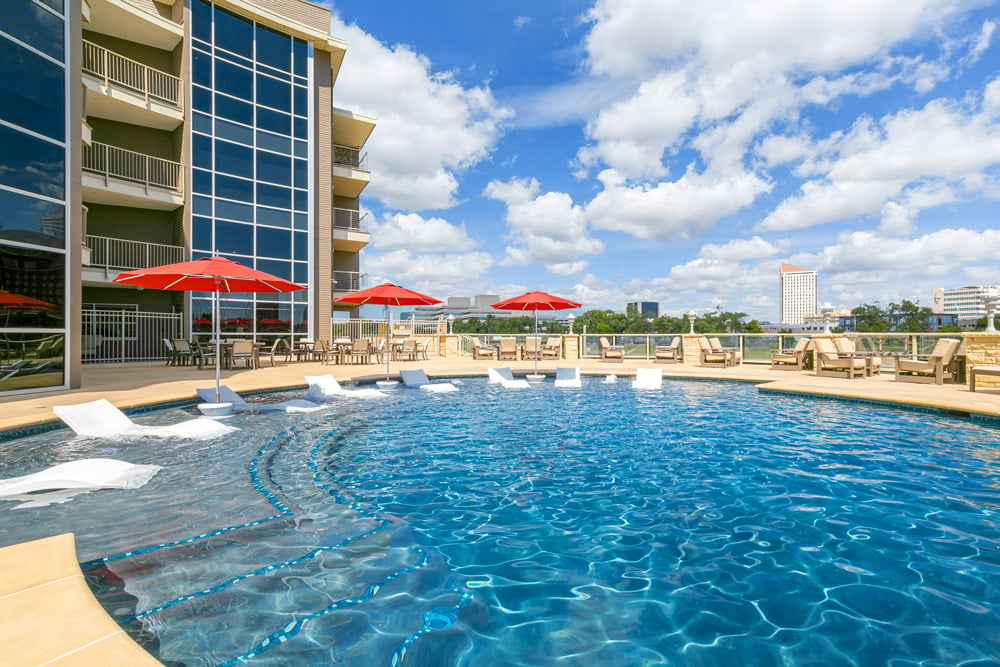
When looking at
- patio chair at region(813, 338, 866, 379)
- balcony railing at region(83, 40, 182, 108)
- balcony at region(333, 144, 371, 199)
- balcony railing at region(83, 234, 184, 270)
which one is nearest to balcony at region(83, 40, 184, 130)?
balcony railing at region(83, 40, 182, 108)

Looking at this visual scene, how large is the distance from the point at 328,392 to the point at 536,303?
253 inches

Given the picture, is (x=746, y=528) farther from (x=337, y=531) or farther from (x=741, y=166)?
(x=741, y=166)

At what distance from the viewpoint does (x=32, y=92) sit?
838cm

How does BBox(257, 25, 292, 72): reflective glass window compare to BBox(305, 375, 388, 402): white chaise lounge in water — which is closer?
BBox(305, 375, 388, 402): white chaise lounge in water

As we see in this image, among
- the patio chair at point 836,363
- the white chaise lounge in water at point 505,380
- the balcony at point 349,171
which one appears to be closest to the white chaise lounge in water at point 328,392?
the white chaise lounge in water at point 505,380

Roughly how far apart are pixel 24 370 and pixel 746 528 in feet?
36.5

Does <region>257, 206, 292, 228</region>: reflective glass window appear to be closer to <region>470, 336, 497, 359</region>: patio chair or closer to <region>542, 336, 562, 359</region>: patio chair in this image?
<region>470, 336, 497, 359</region>: patio chair

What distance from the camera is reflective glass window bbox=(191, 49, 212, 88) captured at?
16844 millimetres

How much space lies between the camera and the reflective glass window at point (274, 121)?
1833 centimetres

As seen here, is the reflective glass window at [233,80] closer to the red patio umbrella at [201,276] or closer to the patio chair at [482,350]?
the red patio umbrella at [201,276]

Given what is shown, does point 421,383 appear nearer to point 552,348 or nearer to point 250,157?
point 552,348

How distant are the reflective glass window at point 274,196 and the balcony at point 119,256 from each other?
3.34 meters

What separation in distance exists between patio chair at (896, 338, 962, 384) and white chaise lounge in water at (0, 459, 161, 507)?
44.0 feet

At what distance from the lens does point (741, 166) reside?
1000 inches
